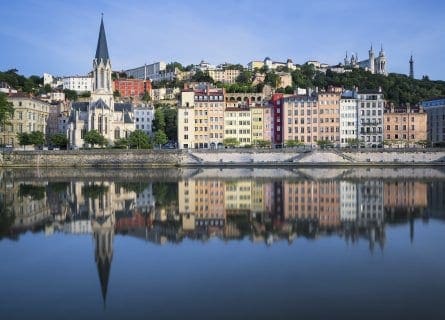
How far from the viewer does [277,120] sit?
9450cm

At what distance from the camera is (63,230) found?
915 inches

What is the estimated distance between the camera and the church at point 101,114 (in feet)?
293

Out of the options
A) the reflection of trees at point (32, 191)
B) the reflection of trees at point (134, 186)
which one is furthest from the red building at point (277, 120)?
the reflection of trees at point (32, 191)

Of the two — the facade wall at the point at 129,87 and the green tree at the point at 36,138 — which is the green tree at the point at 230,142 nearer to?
the green tree at the point at 36,138

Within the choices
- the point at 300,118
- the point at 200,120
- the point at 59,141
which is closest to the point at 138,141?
the point at 59,141

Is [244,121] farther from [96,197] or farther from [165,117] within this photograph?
[96,197]

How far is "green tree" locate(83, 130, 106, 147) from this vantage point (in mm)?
83438

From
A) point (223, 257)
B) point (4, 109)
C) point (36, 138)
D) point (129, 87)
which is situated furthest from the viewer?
point (129, 87)

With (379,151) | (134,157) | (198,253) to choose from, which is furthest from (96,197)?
(379,151)

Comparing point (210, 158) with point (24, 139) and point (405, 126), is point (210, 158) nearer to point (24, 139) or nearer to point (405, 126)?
point (24, 139)

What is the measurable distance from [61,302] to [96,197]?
22585 millimetres

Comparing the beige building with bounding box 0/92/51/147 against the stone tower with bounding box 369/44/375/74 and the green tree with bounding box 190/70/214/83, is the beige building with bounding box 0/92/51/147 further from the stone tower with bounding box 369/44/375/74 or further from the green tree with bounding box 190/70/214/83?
the stone tower with bounding box 369/44/375/74

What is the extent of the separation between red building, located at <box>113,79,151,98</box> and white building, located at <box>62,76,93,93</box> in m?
21.8

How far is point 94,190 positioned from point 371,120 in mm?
62955
